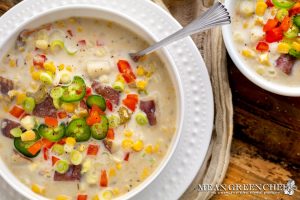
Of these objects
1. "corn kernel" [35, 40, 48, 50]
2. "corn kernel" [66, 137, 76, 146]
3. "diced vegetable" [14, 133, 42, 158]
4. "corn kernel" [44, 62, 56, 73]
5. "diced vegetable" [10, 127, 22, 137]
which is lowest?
"diced vegetable" [14, 133, 42, 158]

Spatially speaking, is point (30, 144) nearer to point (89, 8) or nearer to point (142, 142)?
point (142, 142)

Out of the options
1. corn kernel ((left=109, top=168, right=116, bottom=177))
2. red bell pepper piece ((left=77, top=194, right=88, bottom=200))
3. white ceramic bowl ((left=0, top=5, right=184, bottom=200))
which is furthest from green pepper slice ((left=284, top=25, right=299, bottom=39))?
red bell pepper piece ((left=77, top=194, right=88, bottom=200))

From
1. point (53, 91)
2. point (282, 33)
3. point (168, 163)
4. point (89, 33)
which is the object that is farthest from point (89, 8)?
point (282, 33)

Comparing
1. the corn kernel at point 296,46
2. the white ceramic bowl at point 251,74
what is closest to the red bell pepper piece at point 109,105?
the white ceramic bowl at point 251,74

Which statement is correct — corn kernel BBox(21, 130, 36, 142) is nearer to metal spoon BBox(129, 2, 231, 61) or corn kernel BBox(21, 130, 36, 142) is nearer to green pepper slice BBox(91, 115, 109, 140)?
green pepper slice BBox(91, 115, 109, 140)

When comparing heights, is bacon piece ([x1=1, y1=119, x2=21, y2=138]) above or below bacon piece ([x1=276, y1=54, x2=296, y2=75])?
below

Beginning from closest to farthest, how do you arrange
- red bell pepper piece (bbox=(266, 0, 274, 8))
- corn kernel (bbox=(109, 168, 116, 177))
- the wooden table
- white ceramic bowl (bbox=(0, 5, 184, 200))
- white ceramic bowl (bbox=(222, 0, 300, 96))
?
white ceramic bowl (bbox=(0, 5, 184, 200))
corn kernel (bbox=(109, 168, 116, 177))
white ceramic bowl (bbox=(222, 0, 300, 96))
red bell pepper piece (bbox=(266, 0, 274, 8))
the wooden table

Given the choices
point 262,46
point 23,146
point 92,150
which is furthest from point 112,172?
point 262,46

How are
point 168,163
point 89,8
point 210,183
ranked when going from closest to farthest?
point 89,8 → point 168,163 → point 210,183
